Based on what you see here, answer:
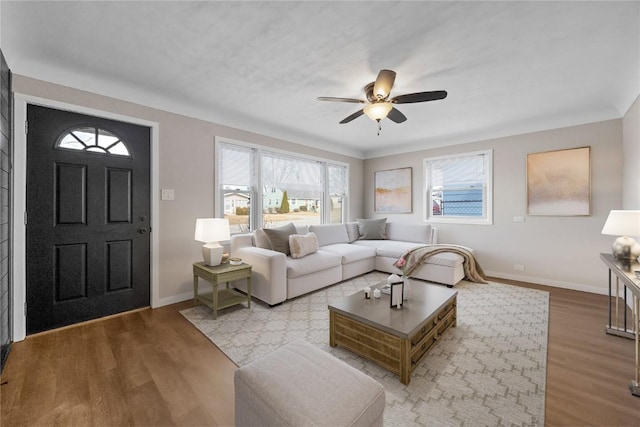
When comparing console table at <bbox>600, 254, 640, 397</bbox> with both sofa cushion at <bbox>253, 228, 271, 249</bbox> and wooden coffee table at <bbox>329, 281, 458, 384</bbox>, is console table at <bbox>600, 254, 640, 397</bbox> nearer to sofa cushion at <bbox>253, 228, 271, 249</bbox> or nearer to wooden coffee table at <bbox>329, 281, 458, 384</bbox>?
wooden coffee table at <bbox>329, 281, 458, 384</bbox>

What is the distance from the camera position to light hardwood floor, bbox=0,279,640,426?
1513mm

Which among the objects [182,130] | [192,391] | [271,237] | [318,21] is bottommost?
[192,391]

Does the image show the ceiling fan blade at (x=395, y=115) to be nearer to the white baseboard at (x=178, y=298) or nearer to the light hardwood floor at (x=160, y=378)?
the light hardwood floor at (x=160, y=378)

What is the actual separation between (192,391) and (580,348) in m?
3.08

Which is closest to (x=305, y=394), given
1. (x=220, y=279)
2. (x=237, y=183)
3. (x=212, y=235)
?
(x=220, y=279)

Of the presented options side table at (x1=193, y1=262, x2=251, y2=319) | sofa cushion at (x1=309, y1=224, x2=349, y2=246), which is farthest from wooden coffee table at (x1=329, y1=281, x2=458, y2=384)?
sofa cushion at (x1=309, y1=224, x2=349, y2=246)

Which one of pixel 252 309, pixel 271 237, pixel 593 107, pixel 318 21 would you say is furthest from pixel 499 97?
pixel 252 309

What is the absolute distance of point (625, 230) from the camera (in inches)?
93.4

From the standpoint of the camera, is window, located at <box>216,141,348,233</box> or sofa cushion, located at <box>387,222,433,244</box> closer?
window, located at <box>216,141,348,233</box>

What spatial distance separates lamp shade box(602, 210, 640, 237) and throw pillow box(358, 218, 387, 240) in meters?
3.17

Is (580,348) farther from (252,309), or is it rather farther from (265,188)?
(265,188)

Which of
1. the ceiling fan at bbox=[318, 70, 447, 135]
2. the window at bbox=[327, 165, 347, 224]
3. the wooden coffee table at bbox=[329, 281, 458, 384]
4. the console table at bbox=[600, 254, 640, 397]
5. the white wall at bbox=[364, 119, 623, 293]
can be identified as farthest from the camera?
the window at bbox=[327, 165, 347, 224]

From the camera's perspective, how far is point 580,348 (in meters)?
2.20

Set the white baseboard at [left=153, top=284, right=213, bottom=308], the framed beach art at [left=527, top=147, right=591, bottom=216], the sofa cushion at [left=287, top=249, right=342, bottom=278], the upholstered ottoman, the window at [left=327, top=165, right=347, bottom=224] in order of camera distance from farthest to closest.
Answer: the window at [left=327, top=165, right=347, bottom=224], the framed beach art at [left=527, top=147, right=591, bottom=216], the sofa cushion at [left=287, top=249, right=342, bottom=278], the white baseboard at [left=153, top=284, right=213, bottom=308], the upholstered ottoman
